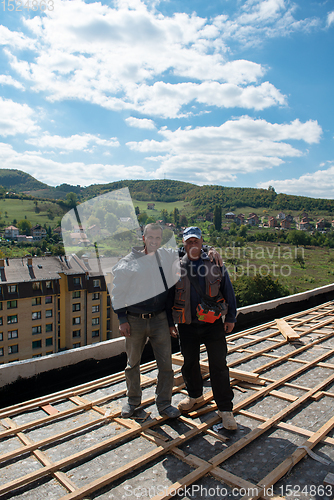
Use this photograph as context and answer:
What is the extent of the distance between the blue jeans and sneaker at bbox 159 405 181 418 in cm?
3

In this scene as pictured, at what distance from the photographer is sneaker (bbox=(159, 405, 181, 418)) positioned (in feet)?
10.0

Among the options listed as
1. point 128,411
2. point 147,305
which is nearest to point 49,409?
point 128,411

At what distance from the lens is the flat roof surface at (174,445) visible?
222 centimetres

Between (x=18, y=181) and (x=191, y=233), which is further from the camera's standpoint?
(x=18, y=181)

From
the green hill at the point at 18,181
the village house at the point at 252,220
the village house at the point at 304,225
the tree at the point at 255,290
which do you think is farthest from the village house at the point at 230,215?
the green hill at the point at 18,181

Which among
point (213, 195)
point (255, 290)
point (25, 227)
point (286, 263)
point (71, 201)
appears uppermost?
point (213, 195)

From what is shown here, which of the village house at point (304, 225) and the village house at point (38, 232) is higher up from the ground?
the village house at point (304, 225)

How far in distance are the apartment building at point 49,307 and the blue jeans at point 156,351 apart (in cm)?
2408

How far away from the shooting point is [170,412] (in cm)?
307

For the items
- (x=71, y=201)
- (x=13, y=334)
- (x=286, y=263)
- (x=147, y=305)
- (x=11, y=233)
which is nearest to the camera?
(x=147, y=305)

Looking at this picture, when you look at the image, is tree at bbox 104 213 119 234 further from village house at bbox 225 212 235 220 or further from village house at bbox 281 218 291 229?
village house at bbox 281 218 291 229

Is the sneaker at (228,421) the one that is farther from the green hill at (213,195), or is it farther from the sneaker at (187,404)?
the green hill at (213,195)

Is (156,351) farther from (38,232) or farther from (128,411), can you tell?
(38,232)

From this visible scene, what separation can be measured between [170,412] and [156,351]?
59cm
